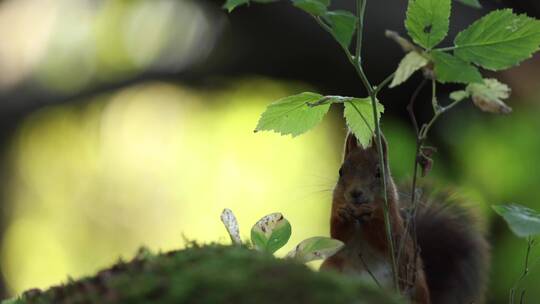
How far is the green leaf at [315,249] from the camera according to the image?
95 cm

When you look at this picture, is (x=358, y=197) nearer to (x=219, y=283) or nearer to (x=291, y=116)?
(x=291, y=116)

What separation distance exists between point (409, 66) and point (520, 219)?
173mm

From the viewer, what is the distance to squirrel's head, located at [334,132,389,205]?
174 centimetres

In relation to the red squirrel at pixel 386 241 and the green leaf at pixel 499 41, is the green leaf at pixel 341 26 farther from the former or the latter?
the red squirrel at pixel 386 241

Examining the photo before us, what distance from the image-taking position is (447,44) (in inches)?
128

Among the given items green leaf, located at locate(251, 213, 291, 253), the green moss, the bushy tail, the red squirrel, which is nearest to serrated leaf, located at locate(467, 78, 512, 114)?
green leaf, located at locate(251, 213, 291, 253)

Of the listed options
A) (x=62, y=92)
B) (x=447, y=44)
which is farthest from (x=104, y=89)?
(x=447, y=44)

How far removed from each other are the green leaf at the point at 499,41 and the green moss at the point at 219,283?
13.4 inches

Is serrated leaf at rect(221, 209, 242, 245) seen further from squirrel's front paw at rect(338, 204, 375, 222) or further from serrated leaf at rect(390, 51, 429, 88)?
squirrel's front paw at rect(338, 204, 375, 222)

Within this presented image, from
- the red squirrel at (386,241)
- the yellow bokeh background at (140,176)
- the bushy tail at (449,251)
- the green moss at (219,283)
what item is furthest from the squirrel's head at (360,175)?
the yellow bokeh background at (140,176)

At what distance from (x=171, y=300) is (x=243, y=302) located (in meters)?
0.06

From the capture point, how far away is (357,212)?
1738mm

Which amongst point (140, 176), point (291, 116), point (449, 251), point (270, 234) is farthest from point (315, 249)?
point (140, 176)

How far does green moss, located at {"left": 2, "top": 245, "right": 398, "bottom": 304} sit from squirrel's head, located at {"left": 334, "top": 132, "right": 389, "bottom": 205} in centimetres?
95
